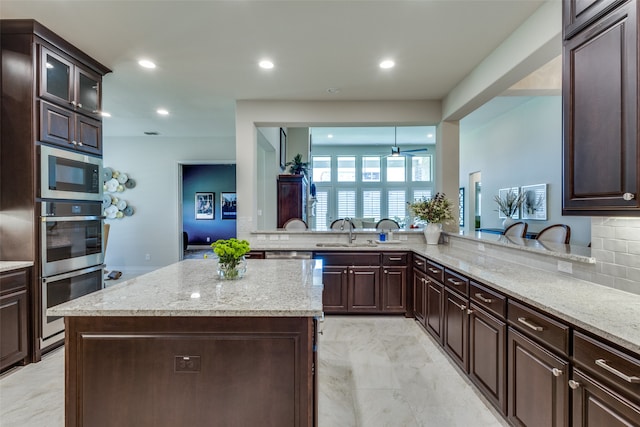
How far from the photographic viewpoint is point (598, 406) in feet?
4.10

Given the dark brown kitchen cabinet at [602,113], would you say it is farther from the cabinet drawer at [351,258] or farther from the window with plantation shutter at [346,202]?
the window with plantation shutter at [346,202]

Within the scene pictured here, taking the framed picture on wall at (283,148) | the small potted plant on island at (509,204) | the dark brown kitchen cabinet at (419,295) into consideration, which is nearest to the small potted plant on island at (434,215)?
the dark brown kitchen cabinet at (419,295)

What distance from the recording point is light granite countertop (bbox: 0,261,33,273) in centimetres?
244

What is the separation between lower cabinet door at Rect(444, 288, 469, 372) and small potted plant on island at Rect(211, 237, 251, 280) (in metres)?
1.67

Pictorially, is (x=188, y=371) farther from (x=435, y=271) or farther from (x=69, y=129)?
(x=69, y=129)

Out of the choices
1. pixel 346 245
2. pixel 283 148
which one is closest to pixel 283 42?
pixel 346 245

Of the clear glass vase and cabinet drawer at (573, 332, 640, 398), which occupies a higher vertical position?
the clear glass vase

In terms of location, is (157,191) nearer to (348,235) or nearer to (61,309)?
(348,235)

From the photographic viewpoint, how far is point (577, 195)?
5.49 feet

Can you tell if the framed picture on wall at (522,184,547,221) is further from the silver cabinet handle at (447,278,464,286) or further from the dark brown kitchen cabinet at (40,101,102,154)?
the dark brown kitchen cabinet at (40,101,102,154)

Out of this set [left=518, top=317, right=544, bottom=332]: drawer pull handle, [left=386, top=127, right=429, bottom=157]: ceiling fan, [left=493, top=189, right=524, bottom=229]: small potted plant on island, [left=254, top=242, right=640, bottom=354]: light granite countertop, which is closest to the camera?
[left=254, top=242, right=640, bottom=354]: light granite countertop

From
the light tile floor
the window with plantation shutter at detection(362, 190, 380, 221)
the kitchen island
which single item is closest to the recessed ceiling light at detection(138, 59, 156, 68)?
the kitchen island

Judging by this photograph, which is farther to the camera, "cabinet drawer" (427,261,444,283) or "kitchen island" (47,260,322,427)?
"cabinet drawer" (427,261,444,283)

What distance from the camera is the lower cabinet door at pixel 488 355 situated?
6.24 feet
